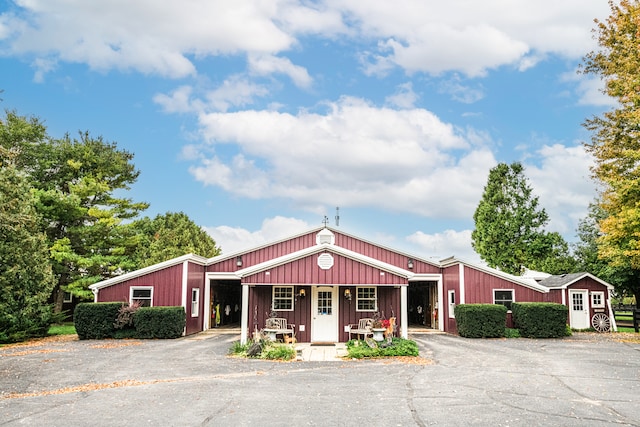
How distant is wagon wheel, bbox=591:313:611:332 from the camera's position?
22.7 metres

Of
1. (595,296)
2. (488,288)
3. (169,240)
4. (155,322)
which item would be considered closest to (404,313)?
(488,288)

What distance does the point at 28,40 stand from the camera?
53.1 feet

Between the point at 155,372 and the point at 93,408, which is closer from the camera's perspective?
the point at 93,408

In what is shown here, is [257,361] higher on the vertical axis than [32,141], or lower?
lower

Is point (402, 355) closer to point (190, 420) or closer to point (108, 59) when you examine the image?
point (190, 420)

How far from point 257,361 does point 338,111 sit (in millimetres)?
11254

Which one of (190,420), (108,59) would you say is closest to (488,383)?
(190,420)

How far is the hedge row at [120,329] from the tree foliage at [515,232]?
2237cm

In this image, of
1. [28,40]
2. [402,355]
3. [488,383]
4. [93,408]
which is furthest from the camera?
[28,40]

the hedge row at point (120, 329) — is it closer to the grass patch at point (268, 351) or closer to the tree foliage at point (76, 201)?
the grass patch at point (268, 351)

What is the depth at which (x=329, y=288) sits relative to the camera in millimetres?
17703

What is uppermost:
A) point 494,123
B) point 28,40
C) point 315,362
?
point 28,40

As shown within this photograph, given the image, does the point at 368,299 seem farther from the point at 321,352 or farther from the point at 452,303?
the point at 452,303

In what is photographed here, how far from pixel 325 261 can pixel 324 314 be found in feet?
7.84
